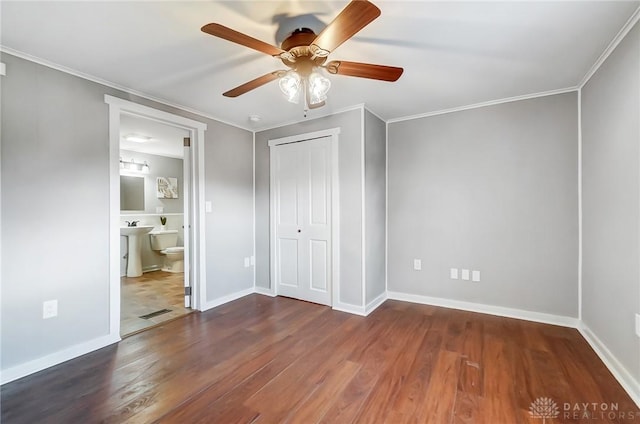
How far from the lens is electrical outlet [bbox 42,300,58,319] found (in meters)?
2.16

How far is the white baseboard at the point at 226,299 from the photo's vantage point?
3.38 meters

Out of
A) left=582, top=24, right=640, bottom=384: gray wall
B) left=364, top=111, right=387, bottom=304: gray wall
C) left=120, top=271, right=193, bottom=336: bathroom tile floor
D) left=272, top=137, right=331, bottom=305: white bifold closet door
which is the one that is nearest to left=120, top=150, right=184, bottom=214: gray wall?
left=120, top=271, right=193, bottom=336: bathroom tile floor

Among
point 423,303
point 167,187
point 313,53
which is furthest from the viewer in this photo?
point 167,187

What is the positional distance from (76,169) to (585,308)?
Answer: 178 inches

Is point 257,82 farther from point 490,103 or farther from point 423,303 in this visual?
point 423,303

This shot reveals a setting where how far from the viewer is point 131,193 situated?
5371 mm

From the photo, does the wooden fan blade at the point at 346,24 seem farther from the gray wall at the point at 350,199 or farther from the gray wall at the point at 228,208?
the gray wall at the point at 228,208

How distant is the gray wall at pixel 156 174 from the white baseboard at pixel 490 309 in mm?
4712

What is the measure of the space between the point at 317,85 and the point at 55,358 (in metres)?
2.79

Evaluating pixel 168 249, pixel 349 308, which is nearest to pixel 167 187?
pixel 168 249

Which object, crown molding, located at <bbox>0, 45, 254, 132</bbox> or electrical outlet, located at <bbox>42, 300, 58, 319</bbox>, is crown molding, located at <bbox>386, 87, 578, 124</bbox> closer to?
crown molding, located at <bbox>0, 45, 254, 132</bbox>

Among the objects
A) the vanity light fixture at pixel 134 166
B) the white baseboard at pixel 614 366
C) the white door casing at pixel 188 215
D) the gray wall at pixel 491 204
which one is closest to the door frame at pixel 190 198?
the white door casing at pixel 188 215

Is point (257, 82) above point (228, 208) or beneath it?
above

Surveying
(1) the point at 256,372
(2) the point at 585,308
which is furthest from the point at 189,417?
(2) the point at 585,308
